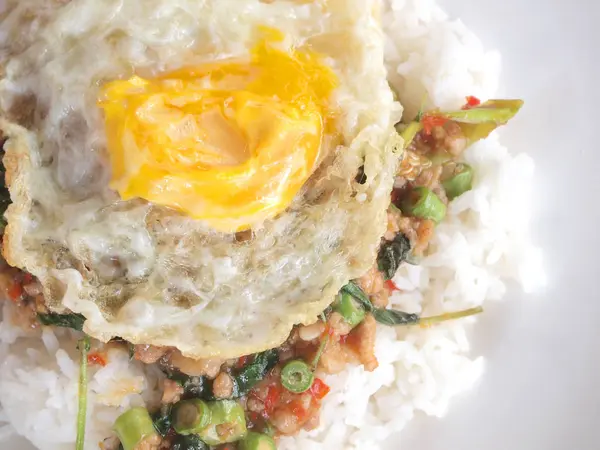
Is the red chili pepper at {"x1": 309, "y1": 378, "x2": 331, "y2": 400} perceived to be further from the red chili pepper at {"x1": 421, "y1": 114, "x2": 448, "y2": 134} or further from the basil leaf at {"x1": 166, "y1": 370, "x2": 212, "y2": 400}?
the red chili pepper at {"x1": 421, "y1": 114, "x2": 448, "y2": 134}

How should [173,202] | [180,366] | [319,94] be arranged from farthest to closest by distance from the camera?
[180,366], [319,94], [173,202]

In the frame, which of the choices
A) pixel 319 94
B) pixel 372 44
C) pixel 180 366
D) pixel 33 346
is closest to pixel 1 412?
pixel 33 346

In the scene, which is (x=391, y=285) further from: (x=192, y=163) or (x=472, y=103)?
(x=192, y=163)

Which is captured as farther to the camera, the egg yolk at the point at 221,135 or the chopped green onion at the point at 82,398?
the chopped green onion at the point at 82,398

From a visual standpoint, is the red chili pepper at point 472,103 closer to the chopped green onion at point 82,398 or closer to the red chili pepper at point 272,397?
the red chili pepper at point 272,397

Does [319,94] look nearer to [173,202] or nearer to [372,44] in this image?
[372,44]

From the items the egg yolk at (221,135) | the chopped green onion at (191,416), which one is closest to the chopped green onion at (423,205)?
the egg yolk at (221,135)
